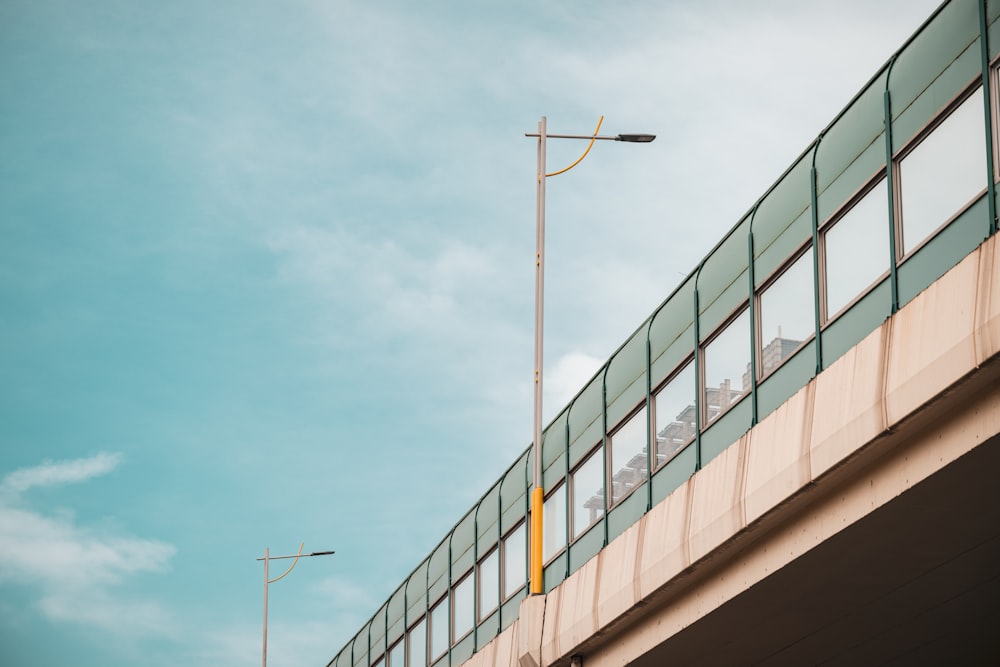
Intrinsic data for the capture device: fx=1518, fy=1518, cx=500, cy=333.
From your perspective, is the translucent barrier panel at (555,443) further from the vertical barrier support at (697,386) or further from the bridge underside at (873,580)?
the vertical barrier support at (697,386)

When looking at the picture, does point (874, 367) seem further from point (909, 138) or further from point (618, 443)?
point (618, 443)

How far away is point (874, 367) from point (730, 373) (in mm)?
5765

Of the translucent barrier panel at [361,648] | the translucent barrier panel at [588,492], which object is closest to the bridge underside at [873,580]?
the translucent barrier panel at [588,492]

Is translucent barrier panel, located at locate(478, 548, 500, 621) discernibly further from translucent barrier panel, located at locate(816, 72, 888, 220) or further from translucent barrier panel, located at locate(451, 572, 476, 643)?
translucent barrier panel, located at locate(816, 72, 888, 220)

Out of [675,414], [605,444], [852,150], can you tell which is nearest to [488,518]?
[605,444]

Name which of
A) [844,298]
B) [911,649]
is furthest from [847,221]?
[911,649]

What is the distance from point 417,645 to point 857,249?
25.8m

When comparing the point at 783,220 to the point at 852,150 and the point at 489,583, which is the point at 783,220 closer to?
the point at 852,150

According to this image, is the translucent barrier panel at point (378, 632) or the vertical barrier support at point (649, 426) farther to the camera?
the translucent barrier panel at point (378, 632)

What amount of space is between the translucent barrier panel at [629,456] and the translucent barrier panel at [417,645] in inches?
601

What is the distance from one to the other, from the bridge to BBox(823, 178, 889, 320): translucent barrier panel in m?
0.04

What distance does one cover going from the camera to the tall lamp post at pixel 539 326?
84.8 ft

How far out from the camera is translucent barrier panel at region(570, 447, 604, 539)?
28.6 m

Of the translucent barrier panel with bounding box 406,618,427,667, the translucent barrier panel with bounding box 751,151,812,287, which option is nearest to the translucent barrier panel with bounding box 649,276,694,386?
the translucent barrier panel with bounding box 751,151,812,287
